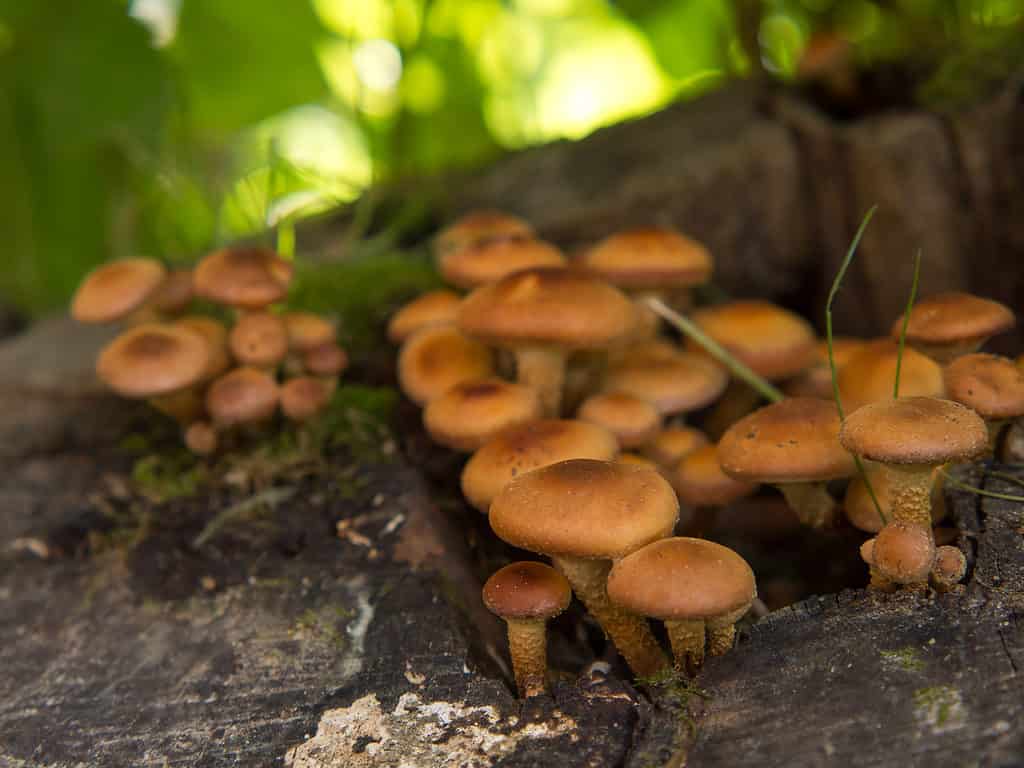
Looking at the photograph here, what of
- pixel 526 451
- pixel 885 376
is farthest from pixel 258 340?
pixel 885 376

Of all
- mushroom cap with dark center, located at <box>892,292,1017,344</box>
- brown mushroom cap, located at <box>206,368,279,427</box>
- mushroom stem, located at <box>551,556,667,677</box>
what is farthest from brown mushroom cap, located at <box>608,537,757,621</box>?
brown mushroom cap, located at <box>206,368,279,427</box>

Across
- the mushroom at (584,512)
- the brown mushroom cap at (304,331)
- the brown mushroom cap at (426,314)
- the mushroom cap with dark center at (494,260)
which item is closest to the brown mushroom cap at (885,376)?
the mushroom at (584,512)

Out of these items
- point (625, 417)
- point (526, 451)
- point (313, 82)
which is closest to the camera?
point (526, 451)

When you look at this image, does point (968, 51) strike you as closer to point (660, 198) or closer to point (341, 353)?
point (660, 198)

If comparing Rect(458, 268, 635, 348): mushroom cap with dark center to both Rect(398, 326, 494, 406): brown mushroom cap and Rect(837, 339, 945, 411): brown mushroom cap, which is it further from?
Rect(837, 339, 945, 411): brown mushroom cap

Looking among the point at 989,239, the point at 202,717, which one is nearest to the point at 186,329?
the point at 202,717

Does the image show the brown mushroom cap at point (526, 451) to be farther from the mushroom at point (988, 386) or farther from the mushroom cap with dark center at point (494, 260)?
the mushroom at point (988, 386)

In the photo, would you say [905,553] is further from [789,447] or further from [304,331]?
[304,331]
